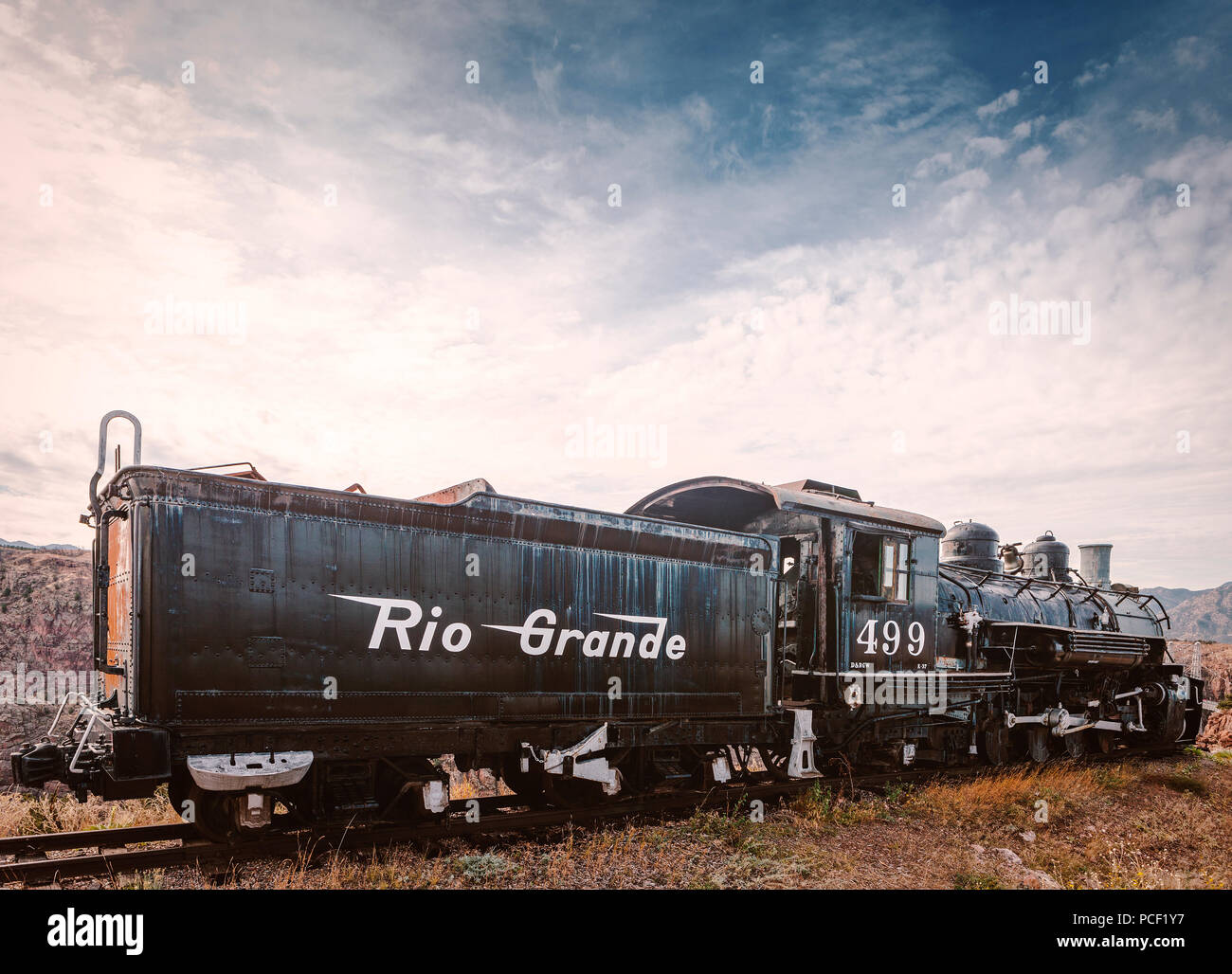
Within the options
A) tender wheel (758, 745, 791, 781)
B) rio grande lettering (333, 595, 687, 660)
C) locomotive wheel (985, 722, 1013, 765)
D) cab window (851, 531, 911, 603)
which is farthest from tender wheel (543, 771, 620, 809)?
locomotive wheel (985, 722, 1013, 765)

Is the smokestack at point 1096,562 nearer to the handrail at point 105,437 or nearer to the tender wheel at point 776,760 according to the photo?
the tender wheel at point 776,760

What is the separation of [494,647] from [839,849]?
392 centimetres

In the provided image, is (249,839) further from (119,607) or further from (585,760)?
(585,760)

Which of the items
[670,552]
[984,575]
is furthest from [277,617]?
[984,575]

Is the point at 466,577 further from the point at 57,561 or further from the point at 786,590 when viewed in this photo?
the point at 57,561

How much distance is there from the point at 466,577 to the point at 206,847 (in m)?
2.79

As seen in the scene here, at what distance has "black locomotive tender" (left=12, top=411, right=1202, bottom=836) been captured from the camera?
226 inches

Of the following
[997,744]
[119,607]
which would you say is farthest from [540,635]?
[997,744]

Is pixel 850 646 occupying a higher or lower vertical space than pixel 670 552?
lower

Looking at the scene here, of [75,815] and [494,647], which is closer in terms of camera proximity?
[494,647]

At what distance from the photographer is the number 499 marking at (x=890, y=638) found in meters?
9.95

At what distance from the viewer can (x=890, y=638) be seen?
33.8 feet

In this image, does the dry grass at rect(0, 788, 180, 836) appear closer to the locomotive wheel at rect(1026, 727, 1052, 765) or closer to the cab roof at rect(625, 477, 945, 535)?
the cab roof at rect(625, 477, 945, 535)
